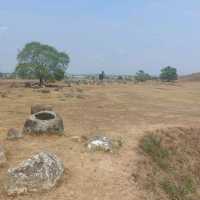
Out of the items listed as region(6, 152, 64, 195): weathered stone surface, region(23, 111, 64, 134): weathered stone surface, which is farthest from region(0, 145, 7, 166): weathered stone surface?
region(23, 111, 64, 134): weathered stone surface

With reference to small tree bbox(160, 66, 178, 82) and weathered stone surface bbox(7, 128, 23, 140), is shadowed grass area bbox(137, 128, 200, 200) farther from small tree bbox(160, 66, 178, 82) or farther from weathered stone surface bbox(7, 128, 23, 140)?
small tree bbox(160, 66, 178, 82)

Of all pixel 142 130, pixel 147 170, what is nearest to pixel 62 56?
pixel 142 130

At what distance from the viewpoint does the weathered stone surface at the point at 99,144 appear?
1237 centimetres

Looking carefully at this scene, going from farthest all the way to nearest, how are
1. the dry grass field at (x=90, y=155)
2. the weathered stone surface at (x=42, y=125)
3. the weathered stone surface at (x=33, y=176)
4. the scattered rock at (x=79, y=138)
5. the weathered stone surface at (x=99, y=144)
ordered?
the weathered stone surface at (x=42, y=125) → the scattered rock at (x=79, y=138) → the weathered stone surface at (x=99, y=144) → the dry grass field at (x=90, y=155) → the weathered stone surface at (x=33, y=176)

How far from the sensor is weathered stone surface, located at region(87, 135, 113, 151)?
12367mm

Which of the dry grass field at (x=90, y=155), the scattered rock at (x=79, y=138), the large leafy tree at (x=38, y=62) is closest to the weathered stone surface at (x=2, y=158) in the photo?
the dry grass field at (x=90, y=155)

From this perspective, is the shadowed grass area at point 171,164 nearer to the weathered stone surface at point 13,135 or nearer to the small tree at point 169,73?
the weathered stone surface at point 13,135

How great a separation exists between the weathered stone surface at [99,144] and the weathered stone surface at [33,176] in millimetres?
2556

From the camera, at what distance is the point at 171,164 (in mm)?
14344

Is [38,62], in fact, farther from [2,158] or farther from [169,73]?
[169,73]

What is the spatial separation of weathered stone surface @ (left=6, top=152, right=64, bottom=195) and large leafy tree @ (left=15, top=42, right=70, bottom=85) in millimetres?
38241

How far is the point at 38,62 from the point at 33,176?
39.6 metres

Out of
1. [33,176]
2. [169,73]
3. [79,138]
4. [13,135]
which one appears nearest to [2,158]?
[33,176]

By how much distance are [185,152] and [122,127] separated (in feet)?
9.58
